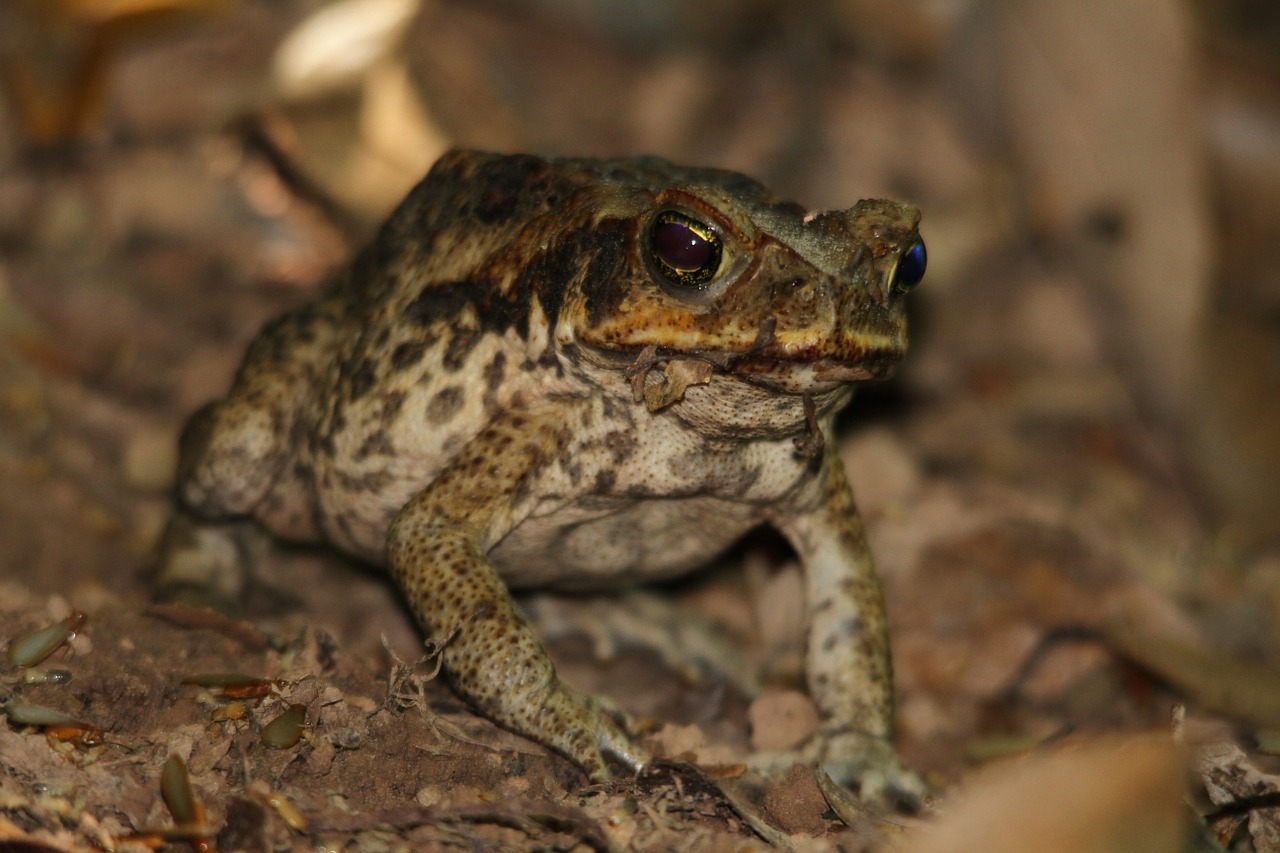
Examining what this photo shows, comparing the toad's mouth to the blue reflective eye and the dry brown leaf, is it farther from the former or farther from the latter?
the dry brown leaf

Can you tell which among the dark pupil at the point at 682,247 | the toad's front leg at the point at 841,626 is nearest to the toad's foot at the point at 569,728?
the toad's front leg at the point at 841,626

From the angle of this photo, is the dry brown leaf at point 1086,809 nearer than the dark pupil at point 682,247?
Yes

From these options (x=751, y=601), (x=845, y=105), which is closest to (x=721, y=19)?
(x=845, y=105)

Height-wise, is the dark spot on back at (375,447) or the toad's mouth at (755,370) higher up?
the toad's mouth at (755,370)

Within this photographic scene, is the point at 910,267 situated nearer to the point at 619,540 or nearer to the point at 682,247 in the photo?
the point at 682,247

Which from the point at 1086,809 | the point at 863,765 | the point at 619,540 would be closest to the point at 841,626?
Answer: the point at 863,765

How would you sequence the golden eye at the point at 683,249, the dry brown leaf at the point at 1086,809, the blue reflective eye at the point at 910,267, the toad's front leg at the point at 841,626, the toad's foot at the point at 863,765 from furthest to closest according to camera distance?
the toad's front leg at the point at 841,626 < the toad's foot at the point at 863,765 < the blue reflective eye at the point at 910,267 < the golden eye at the point at 683,249 < the dry brown leaf at the point at 1086,809

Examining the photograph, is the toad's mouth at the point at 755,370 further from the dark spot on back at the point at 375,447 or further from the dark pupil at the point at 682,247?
the dark spot on back at the point at 375,447
